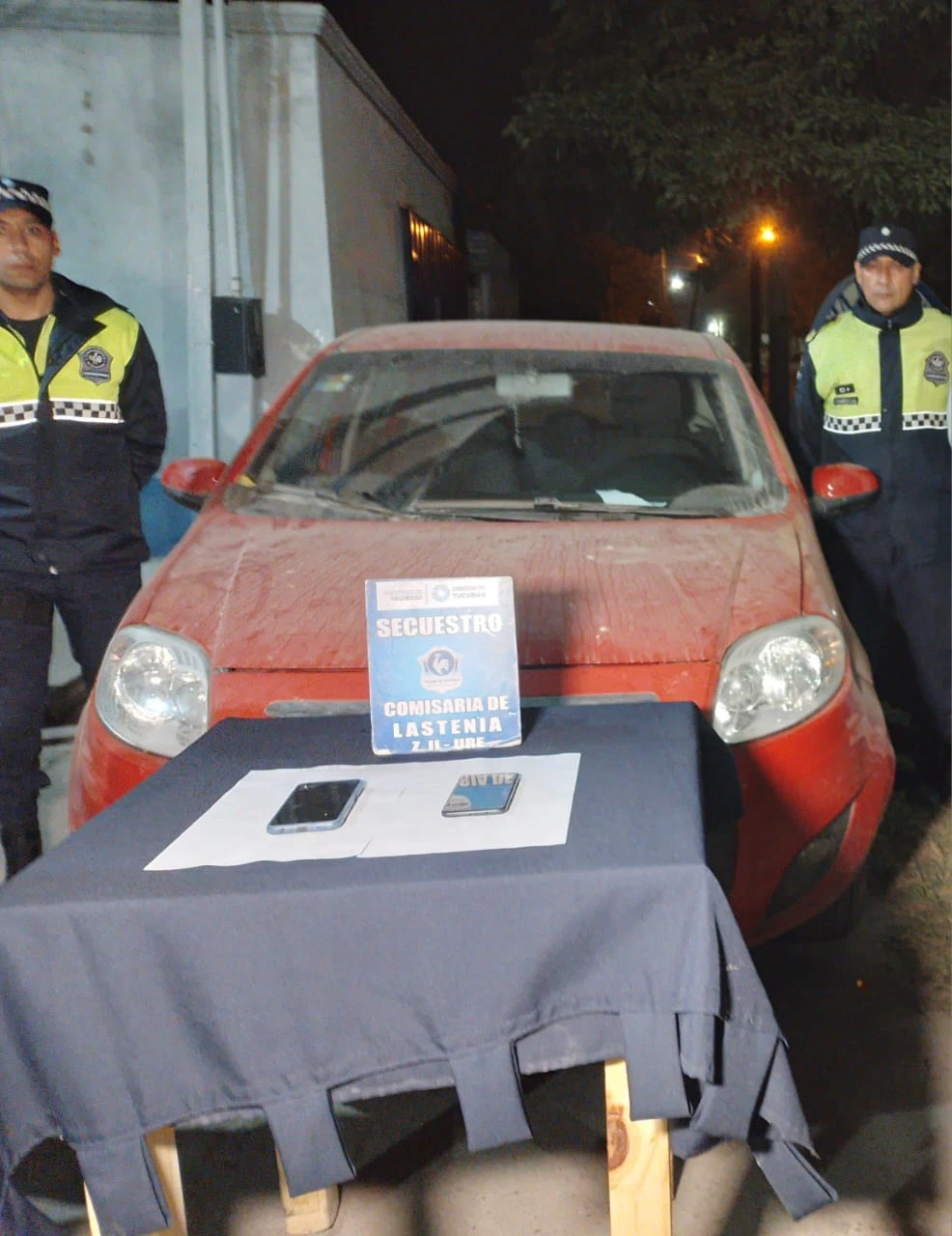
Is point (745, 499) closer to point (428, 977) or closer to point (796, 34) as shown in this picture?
point (428, 977)

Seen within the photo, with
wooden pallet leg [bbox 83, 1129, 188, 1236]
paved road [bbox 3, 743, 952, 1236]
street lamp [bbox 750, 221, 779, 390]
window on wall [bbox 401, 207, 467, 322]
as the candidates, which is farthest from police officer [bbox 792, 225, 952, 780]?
street lamp [bbox 750, 221, 779, 390]

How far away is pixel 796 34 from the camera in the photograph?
8609 mm

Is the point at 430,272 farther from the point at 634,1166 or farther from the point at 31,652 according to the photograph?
the point at 634,1166

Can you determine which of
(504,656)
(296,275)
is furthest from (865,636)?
(296,275)

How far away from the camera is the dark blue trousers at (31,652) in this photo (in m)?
3.35

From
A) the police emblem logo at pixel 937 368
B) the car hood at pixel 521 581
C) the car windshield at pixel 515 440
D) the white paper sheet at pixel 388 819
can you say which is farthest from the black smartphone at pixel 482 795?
the police emblem logo at pixel 937 368

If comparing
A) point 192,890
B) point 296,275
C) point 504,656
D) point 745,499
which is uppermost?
point 296,275

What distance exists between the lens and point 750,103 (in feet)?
28.6

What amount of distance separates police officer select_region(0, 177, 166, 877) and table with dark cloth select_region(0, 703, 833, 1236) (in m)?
2.10

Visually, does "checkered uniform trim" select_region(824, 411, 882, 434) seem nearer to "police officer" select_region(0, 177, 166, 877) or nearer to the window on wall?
"police officer" select_region(0, 177, 166, 877)

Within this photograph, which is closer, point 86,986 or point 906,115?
point 86,986

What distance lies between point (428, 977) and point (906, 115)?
8986 millimetres

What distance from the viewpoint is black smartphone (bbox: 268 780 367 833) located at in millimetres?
1541

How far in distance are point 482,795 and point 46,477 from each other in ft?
7.25
